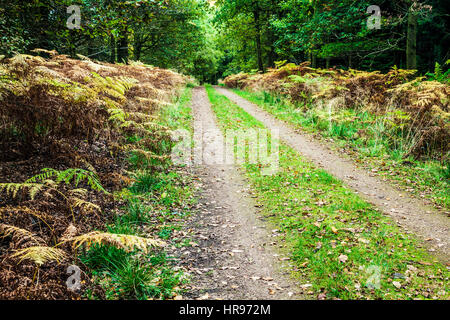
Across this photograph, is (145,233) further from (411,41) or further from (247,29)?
(247,29)

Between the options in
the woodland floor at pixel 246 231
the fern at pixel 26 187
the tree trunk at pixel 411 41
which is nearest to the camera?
the fern at pixel 26 187

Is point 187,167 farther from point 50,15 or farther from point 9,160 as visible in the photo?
point 50,15

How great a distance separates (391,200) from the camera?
520cm

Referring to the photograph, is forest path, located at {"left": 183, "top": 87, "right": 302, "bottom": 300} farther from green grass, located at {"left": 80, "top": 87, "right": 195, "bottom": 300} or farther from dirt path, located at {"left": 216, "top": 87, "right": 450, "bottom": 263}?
dirt path, located at {"left": 216, "top": 87, "right": 450, "bottom": 263}

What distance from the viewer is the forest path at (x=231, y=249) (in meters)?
3.16

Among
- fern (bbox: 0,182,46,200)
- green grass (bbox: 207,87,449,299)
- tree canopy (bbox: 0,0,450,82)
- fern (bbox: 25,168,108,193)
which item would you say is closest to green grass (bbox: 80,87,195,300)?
fern (bbox: 25,168,108,193)

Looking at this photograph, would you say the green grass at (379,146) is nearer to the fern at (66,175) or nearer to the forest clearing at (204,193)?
the forest clearing at (204,193)

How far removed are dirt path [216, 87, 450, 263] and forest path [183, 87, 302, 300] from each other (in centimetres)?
230

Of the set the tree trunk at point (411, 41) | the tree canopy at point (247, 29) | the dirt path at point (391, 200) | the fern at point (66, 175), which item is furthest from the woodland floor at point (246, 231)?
the tree trunk at point (411, 41)

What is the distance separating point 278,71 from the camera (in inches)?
581

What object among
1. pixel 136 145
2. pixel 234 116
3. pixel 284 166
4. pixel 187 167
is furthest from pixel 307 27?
pixel 136 145

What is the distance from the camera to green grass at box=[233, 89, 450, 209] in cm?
571

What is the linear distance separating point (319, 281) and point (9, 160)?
15.8 ft

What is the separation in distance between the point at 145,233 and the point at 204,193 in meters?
1.81
